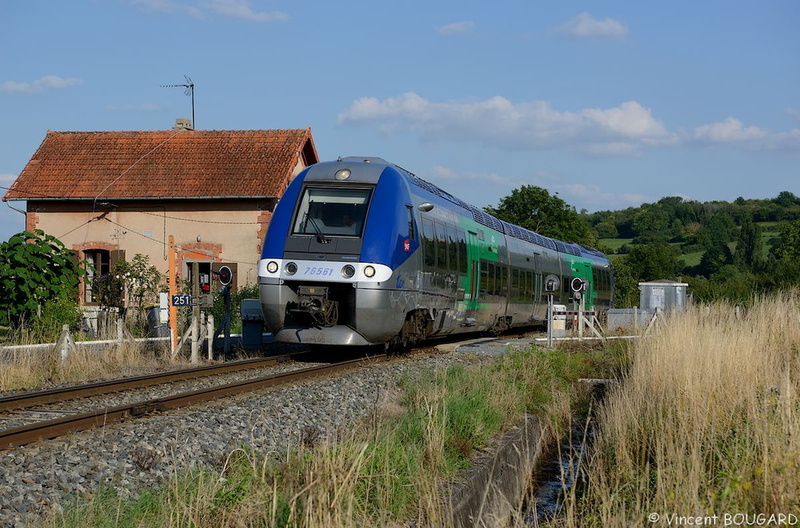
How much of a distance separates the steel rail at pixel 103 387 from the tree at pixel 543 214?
64.0 m

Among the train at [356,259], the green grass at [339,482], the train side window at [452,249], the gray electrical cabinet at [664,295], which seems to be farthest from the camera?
the gray electrical cabinet at [664,295]

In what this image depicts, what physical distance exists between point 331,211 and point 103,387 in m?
4.87

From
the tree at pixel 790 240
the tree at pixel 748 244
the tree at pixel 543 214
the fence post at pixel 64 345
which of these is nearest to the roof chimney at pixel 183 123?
the fence post at pixel 64 345

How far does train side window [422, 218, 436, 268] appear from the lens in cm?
1614

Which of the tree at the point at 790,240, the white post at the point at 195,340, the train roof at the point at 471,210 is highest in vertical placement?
the tree at the point at 790,240

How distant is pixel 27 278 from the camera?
2141 centimetres

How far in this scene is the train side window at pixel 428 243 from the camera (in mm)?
16141

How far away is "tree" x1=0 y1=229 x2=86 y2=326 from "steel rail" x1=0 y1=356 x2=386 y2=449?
11.4 m

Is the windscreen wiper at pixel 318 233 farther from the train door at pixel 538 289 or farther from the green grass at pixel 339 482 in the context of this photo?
the train door at pixel 538 289

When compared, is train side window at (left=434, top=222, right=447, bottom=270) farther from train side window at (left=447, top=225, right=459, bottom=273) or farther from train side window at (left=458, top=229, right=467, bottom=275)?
train side window at (left=458, top=229, right=467, bottom=275)

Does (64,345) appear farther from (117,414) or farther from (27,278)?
(27,278)

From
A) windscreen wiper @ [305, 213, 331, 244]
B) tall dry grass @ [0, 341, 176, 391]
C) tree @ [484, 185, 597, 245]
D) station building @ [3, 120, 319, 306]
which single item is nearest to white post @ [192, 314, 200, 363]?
tall dry grass @ [0, 341, 176, 391]

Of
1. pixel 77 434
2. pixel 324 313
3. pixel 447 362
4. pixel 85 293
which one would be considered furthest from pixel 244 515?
pixel 85 293

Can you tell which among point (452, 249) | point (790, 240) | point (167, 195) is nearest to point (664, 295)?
point (167, 195)
